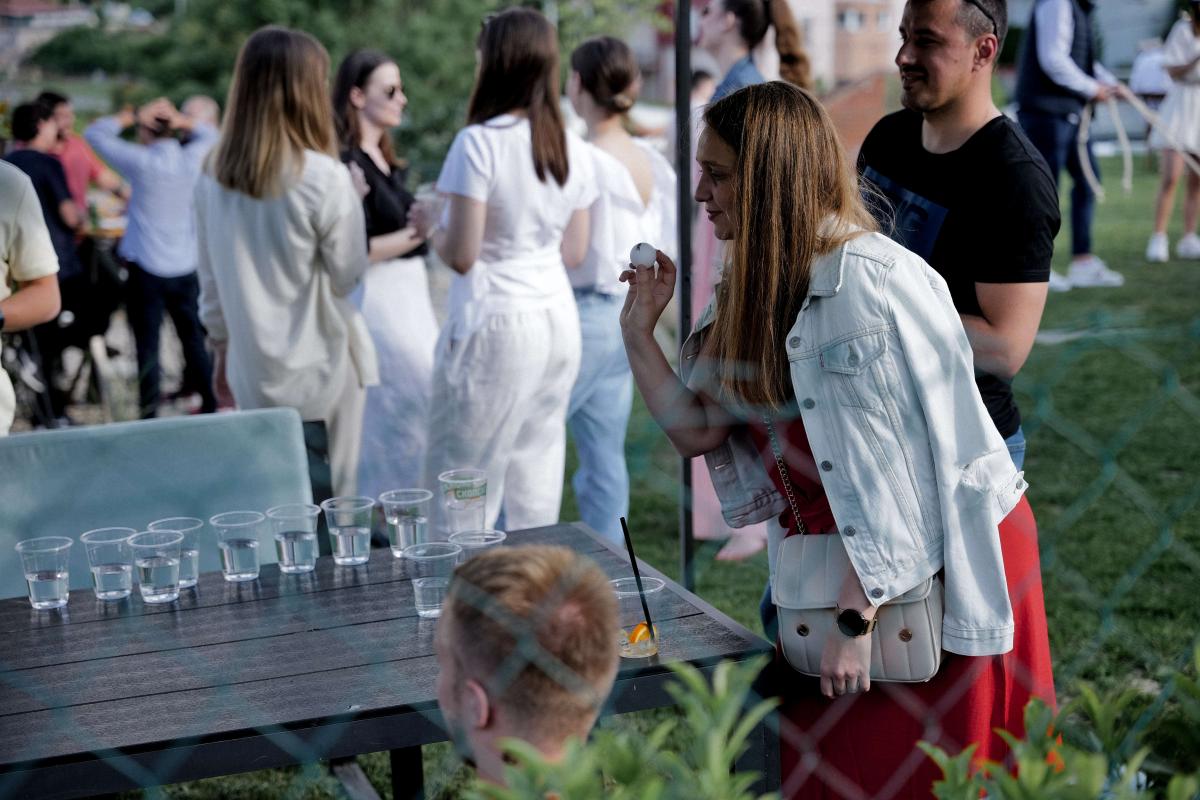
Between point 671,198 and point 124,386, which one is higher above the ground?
point 671,198

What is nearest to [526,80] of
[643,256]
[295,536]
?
[643,256]

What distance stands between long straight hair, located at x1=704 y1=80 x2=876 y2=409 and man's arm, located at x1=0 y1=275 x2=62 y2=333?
1.78 m

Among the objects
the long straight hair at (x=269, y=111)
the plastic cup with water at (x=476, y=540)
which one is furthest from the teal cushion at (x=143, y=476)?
the long straight hair at (x=269, y=111)

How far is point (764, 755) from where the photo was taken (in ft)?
7.01

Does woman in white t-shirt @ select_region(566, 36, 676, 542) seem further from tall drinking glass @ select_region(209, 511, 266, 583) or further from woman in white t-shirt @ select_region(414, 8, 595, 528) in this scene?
tall drinking glass @ select_region(209, 511, 266, 583)

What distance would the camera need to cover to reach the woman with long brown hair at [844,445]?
79.0 inches

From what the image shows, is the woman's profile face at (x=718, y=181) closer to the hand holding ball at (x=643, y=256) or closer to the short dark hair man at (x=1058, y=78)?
the hand holding ball at (x=643, y=256)

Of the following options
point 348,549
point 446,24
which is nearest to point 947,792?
point 348,549

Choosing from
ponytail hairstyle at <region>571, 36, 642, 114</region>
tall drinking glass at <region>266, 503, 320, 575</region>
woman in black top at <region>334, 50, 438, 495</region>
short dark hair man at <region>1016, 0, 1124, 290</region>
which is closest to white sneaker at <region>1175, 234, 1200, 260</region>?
short dark hair man at <region>1016, 0, 1124, 290</region>

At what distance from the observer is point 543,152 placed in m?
3.64

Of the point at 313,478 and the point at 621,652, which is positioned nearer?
the point at 621,652

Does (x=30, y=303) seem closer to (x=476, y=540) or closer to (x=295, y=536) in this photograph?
(x=295, y=536)

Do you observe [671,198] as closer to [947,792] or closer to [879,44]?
[947,792]

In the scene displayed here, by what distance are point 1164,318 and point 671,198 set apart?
4.46 metres
